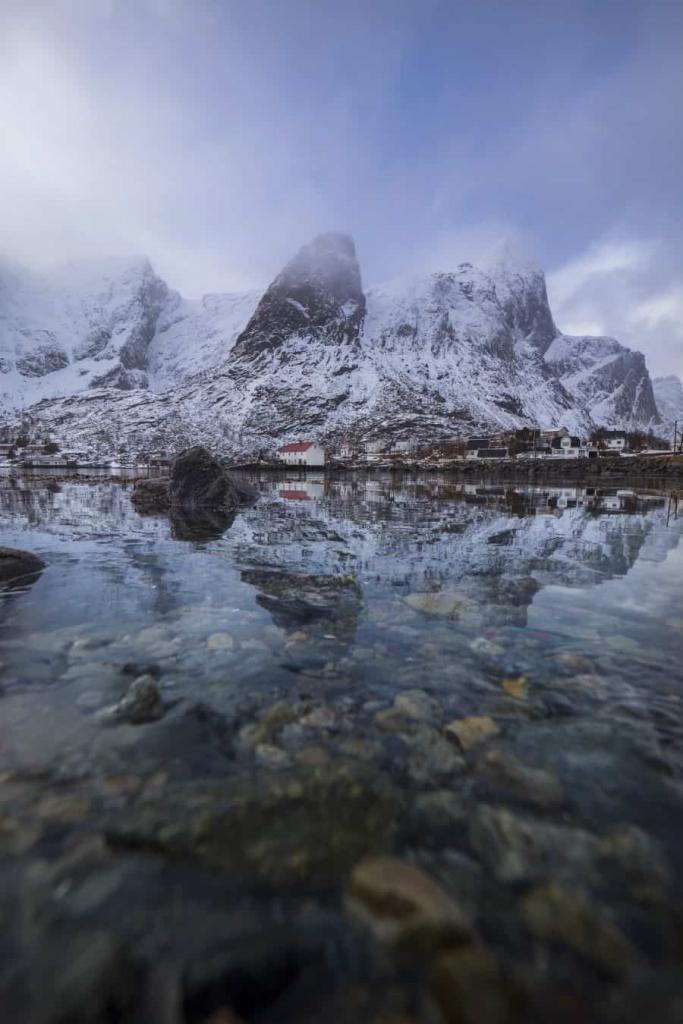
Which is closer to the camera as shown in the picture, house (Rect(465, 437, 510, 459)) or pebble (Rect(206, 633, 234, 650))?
pebble (Rect(206, 633, 234, 650))

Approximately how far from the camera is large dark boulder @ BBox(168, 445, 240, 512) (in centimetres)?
2606

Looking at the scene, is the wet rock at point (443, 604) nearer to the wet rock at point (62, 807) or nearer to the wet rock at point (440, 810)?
the wet rock at point (440, 810)

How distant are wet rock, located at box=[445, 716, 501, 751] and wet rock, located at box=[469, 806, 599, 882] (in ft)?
2.38

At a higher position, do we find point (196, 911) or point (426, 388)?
point (426, 388)

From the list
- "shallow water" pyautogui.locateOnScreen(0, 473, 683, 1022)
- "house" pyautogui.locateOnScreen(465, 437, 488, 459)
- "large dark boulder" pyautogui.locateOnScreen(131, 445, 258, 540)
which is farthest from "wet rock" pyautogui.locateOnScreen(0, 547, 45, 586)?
"house" pyautogui.locateOnScreen(465, 437, 488, 459)

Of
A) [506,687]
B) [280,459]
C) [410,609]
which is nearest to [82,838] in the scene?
[506,687]

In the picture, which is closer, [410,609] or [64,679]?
[64,679]

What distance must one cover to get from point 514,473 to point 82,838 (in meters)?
89.1

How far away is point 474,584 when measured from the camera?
8695 mm

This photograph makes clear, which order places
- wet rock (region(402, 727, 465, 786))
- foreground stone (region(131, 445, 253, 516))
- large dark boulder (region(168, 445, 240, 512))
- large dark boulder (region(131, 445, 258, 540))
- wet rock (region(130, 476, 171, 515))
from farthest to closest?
1. wet rock (region(130, 476, 171, 515))
2. large dark boulder (region(168, 445, 240, 512))
3. foreground stone (region(131, 445, 253, 516))
4. large dark boulder (region(131, 445, 258, 540))
5. wet rock (region(402, 727, 465, 786))

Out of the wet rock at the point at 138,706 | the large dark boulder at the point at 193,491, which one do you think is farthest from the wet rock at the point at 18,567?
the large dark boulder at the point at 193,491

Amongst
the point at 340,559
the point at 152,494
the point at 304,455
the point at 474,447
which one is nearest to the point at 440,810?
the point at 340,559

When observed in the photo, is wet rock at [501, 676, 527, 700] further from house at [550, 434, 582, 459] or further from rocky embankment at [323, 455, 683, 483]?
house at [550, 434, 582, 459]

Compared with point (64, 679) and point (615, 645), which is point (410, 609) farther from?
point (64, 679)
